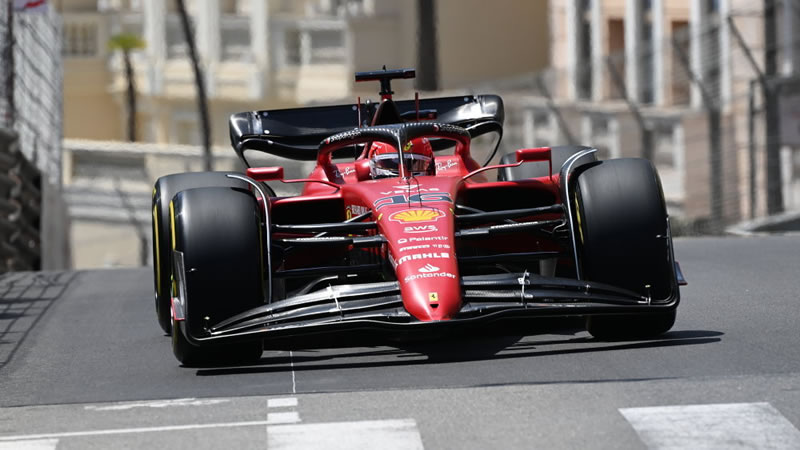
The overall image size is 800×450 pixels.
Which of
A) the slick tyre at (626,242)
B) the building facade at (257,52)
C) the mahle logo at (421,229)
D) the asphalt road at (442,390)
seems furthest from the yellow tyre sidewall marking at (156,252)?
the building facade at (257,52)

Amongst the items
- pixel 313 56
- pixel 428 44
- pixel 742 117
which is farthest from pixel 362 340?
pixel 313 56

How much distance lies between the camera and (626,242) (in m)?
9.23

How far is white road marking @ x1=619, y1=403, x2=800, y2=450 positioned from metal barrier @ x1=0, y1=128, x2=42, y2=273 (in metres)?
13.2

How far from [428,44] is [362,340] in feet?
79.7

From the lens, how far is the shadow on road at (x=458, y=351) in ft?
29.7

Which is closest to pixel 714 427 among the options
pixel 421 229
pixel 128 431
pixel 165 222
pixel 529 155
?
pixel 128 431

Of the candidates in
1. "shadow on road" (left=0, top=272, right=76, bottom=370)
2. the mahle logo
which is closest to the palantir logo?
the mahle logo

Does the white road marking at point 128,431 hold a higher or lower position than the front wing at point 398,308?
lower

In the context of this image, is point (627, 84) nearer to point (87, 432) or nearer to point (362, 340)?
point (362, 340)

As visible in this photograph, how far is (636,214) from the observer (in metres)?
9.24

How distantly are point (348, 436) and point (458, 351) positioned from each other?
7.29 feet

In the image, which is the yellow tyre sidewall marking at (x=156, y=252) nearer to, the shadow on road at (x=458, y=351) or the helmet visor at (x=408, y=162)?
the shadow on road at (x=458, y=351)

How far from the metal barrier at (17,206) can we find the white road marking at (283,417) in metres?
12.4

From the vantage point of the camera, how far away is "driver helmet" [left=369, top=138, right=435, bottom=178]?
10.4 meters
